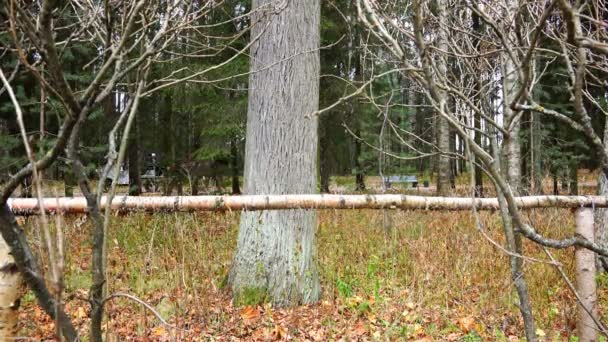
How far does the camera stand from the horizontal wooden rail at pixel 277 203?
9.28ft

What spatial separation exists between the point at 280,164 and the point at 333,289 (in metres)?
1.29

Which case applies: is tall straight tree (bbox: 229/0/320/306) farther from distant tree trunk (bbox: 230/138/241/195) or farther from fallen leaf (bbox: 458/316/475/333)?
distant tree trunk (bbox: 230/138/241/195)

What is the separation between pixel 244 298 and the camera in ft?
13.2

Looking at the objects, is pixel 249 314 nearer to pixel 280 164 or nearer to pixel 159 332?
pixel 159 332

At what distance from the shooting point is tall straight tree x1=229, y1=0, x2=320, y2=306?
13.3 ft

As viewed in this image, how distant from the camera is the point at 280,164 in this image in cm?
405

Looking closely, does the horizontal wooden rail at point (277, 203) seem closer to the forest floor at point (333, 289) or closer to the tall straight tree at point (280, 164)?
the forest floor at point (333, 289)

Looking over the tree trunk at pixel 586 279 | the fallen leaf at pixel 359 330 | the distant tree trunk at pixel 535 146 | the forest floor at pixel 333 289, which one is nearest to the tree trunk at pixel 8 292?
the forest floor at pixel 333 289

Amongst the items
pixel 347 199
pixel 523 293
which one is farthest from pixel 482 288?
pixel 523 293

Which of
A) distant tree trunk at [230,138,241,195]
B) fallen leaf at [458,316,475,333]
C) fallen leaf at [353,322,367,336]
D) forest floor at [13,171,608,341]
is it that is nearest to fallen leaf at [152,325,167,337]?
forest floor at [13,171,608,341]

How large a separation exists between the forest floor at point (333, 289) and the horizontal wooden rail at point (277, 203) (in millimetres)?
286

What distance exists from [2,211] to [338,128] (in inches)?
505

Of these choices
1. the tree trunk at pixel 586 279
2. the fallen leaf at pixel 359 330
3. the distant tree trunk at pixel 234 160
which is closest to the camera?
the tree trunk at pixel 586 279

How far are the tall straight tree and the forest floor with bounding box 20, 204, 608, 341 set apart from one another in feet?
0.63
